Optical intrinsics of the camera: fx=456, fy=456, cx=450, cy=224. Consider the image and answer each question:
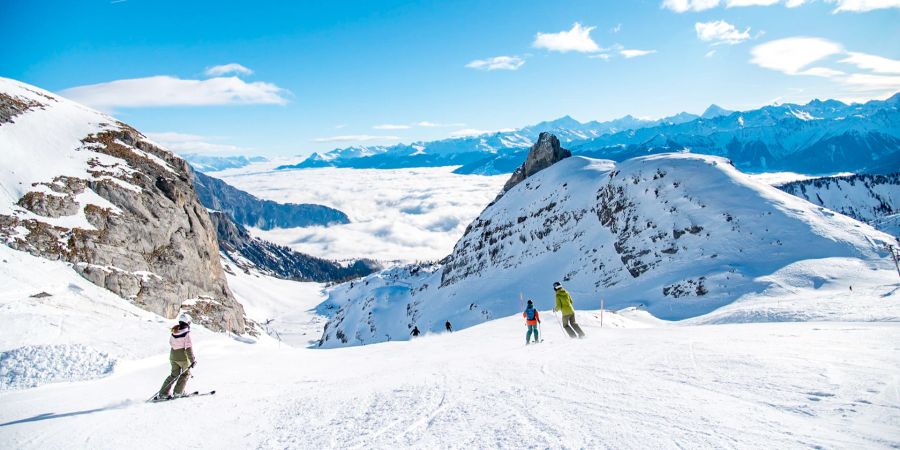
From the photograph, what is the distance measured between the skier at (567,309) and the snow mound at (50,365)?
58.8 feet

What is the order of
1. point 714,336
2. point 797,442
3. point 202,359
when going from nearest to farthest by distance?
point 797,442 → point 714,336 → point 202,359

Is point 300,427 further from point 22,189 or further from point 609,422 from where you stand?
point 22,189

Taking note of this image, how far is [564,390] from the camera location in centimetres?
1010

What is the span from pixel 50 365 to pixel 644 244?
4933 cm

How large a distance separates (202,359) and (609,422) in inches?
766

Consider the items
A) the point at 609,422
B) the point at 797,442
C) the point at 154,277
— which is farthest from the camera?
the point at 154,277

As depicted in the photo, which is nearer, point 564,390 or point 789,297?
point 564,390

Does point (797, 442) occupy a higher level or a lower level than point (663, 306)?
higher

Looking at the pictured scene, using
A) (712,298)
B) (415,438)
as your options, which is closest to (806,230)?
(712,298)

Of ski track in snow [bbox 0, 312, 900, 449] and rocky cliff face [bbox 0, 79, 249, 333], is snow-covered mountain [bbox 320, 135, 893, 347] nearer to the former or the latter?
ski track in snow [bbox 0, 312, 900, 449]

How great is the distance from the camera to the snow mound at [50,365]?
16500mm

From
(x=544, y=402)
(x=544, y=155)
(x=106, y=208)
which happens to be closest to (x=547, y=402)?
(x=544, y=402)

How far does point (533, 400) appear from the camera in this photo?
31.2ft

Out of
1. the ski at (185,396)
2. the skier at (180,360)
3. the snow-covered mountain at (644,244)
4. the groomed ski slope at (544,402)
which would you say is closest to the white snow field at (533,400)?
the groomed ski slope at (544,402)
